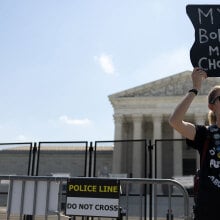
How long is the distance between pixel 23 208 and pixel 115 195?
1.46 metres

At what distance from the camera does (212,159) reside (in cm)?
339

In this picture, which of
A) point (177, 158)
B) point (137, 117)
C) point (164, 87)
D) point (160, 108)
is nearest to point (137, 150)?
point (177, 158)

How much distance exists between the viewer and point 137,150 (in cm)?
4047

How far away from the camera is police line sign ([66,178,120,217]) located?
18.2ft

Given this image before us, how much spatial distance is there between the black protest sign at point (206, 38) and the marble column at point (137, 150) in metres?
32.3

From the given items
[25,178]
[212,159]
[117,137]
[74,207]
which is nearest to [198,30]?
[212,159]

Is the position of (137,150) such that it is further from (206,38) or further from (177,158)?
(206,38)

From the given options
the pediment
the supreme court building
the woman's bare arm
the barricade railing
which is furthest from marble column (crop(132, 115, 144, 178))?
the woman's bare arm

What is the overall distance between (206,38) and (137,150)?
122ft

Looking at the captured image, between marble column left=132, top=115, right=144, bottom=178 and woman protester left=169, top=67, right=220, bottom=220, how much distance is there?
32619mm

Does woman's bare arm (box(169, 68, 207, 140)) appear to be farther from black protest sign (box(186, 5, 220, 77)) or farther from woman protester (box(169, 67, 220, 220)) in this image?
black protest sign (box(186, 5, 220, 77))

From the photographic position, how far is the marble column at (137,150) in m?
39.7

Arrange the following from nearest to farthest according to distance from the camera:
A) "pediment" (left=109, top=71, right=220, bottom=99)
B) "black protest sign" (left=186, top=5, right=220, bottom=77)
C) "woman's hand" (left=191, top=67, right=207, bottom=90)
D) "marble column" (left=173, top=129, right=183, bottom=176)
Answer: "woman's hand" (left=191, top=67, right=207, bottom=90), "black protest sign" (left=186, top=5, right=220, bottom=77), "marble column" (left=173, top=129, right=183, bottom=176), "pediment" (left=109, top=71, right=220, bottom=99)

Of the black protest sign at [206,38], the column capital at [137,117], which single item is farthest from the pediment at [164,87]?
the black protest sign at [206,38]
